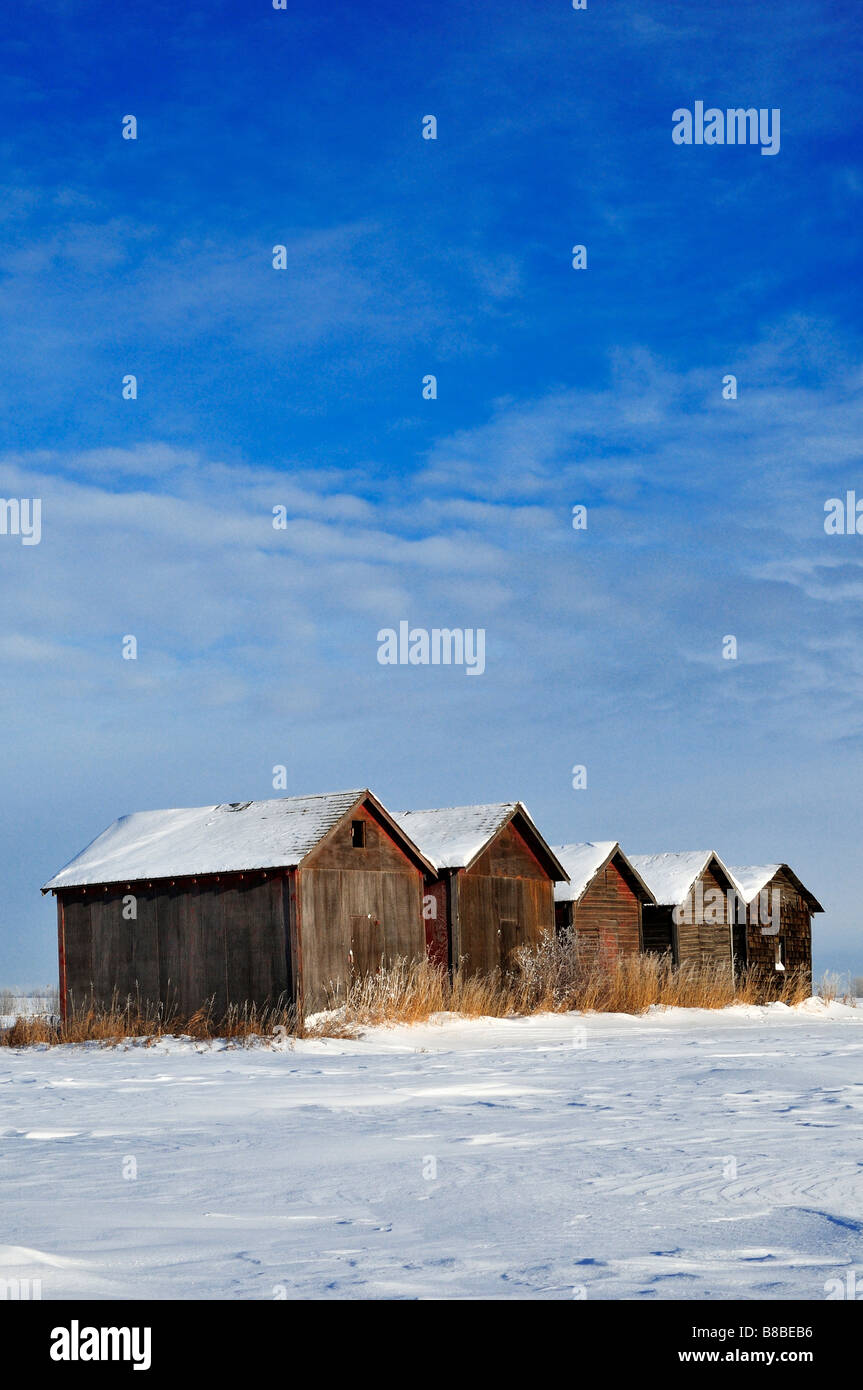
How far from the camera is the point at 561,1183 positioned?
27.1 feet

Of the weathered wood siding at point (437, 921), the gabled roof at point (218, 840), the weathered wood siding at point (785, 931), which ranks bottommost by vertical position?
the weathered wood siding at point (785, 931)

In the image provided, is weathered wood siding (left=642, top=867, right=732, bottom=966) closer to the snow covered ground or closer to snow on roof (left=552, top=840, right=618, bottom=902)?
snow on roof (left=552, top=840, right=618, bottom=902)

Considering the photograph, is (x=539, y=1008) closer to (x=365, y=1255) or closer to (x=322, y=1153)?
(x=322, y=1153)

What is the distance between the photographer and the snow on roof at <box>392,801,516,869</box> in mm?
33625

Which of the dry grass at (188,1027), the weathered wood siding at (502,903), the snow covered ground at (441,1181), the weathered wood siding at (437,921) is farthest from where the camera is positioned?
the weathered wood siding at (502,903)

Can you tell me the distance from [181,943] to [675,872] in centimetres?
2229

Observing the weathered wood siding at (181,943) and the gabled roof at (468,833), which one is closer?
the weathered wood siding at (181,943)

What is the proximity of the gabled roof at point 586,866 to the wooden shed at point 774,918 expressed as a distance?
20.8 ft

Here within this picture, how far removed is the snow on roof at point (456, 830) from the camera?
1324 inches

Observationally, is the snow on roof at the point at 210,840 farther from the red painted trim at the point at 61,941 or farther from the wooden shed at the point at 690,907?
the wooden shed at the point at 690,907

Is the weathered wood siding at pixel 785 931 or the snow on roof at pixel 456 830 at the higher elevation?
the snow on roof at pixel 456 830

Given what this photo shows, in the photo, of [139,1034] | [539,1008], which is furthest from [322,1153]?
[539,1008]

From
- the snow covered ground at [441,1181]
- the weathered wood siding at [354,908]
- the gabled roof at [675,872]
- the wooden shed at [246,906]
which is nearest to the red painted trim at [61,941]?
the wooden shed at [246,906]

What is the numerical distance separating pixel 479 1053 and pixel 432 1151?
436 inches
